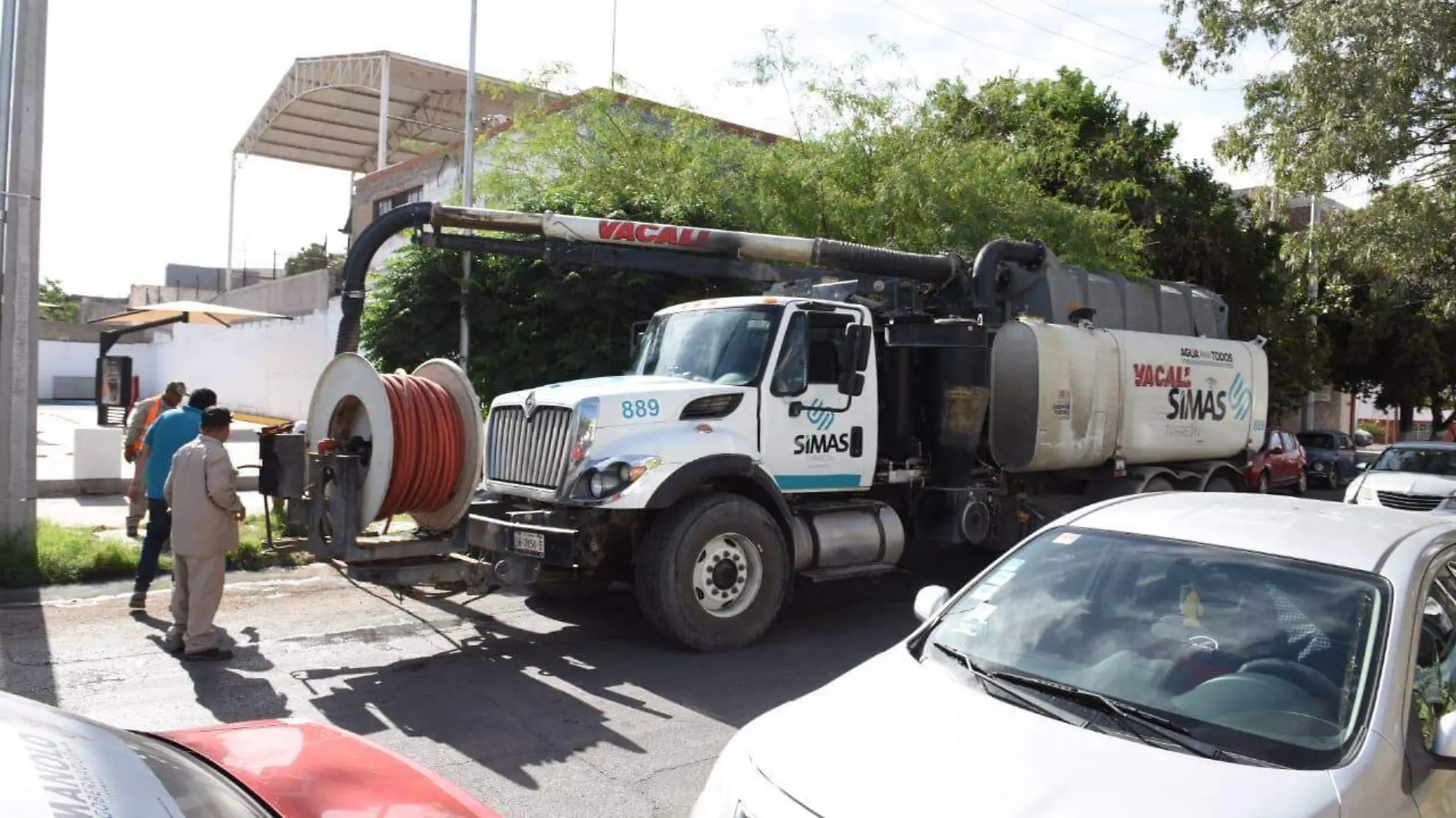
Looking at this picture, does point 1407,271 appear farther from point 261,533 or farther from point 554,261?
point 261,533

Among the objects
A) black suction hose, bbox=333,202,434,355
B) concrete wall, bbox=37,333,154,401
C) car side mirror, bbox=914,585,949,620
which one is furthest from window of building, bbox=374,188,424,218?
concrete wall, bbox=37,333,154,401

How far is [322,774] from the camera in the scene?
279 cm

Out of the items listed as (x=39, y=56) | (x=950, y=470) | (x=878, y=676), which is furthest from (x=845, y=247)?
(x=39, y=56)

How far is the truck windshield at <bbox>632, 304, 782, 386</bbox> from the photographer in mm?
8141

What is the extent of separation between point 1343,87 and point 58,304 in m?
66.7

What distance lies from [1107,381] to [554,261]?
5.49 meters

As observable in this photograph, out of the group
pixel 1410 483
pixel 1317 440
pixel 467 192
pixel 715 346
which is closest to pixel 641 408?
pixel 715 346

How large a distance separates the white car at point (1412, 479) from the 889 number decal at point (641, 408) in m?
10.3

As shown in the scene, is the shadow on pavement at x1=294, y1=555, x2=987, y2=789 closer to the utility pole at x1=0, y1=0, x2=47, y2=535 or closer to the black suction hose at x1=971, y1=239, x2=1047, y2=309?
the black suction hose at x1=971, y1=239, x2=1047, y2=309

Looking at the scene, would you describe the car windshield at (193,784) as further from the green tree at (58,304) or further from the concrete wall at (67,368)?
the green tree at (58,304)

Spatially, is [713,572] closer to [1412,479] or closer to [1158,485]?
[1158,485]

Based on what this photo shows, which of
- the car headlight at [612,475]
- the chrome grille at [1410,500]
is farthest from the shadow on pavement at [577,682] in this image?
the chrome grille at [1410,500]

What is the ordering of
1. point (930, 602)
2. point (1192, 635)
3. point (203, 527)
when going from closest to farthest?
point (1192, 635), point (930, 602), point (203, 527)

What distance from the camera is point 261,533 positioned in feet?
36.8
